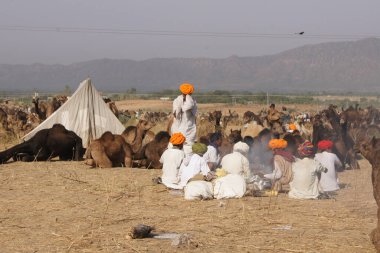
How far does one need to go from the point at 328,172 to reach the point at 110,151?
5.39 m

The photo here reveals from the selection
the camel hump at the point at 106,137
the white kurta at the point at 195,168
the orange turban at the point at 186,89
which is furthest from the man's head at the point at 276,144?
the camel hump at the point at 106,137

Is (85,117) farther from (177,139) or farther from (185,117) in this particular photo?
(177,139)

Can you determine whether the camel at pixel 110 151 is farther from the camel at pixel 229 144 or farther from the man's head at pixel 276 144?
the man's head at pixel 276 144

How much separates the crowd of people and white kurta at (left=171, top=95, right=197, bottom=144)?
1.13 feet

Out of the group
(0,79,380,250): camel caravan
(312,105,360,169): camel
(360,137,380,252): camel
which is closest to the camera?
(360,137,380,252): camel

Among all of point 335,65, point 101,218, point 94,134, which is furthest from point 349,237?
point 335,65

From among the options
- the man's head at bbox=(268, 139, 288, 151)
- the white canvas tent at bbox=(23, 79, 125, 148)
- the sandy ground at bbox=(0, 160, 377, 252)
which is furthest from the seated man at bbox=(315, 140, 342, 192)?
the white canvas tent at bbox=(23, 79, 125, 148)

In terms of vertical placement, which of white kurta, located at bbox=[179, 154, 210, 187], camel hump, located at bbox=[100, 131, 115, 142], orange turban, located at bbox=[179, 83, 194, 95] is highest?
orange turban, located at bbox=[179, 83, 194, 95]

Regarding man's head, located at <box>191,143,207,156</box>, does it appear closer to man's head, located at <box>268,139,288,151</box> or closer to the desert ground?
the desert ground

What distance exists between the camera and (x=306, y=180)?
39.1 ft

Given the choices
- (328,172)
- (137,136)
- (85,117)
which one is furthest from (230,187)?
(85,117)

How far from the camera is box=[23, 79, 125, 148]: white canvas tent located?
65.1 feet

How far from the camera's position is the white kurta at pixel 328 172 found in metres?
13.0

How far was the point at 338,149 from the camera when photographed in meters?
16.7
